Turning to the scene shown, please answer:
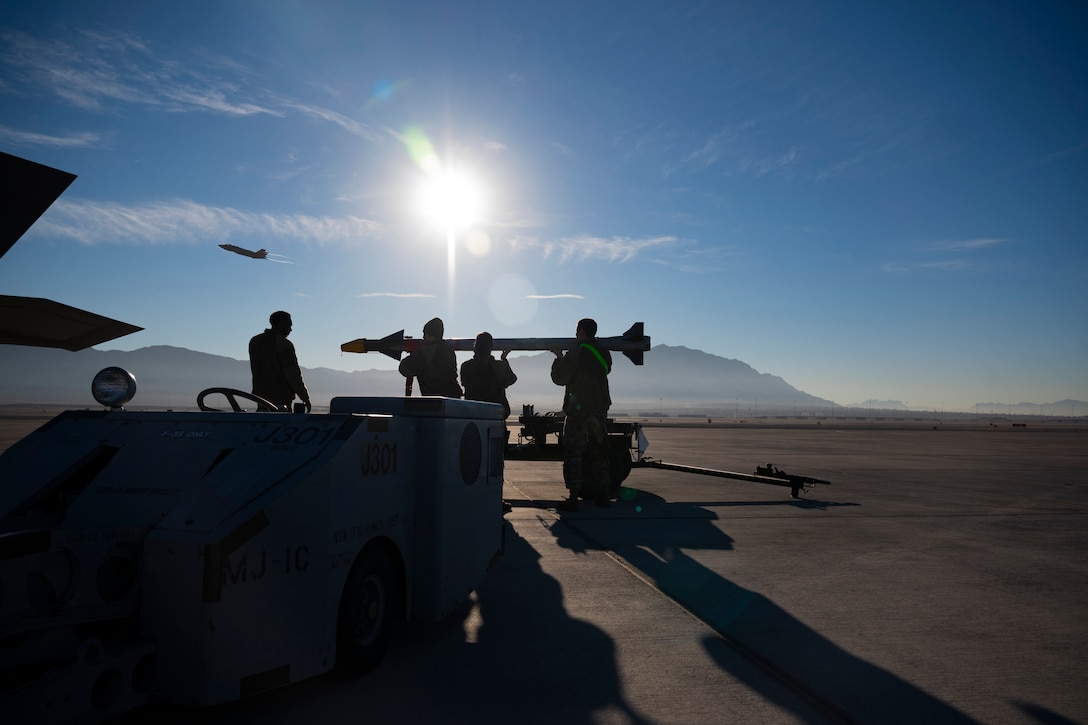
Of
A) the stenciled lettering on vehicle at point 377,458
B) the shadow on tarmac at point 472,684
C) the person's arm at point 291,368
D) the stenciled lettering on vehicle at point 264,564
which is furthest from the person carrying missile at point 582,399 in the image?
the stenciled lettering on vehicle at point 264,564

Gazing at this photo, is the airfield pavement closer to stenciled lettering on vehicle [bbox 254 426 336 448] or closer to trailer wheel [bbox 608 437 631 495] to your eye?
stenciled lettering on vehicle [bbox 254 426 336 448]

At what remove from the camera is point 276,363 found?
6223mm

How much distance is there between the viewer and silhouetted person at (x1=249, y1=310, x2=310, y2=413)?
6.17 metres

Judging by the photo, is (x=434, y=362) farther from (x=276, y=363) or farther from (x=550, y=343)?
(x=550, y=343)

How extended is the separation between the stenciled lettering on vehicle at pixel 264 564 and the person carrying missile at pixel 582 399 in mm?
6099

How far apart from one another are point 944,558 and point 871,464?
13313 millimetres

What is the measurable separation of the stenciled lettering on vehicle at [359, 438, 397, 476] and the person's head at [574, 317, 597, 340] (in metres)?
5.43

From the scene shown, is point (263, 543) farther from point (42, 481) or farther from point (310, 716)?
point (42, 481)

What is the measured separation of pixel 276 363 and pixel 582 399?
4.08 meters

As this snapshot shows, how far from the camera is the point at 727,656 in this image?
3854 mm

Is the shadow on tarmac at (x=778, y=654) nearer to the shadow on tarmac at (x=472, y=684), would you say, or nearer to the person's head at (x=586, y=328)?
the shadow on tarmac at (x=472, y=684)

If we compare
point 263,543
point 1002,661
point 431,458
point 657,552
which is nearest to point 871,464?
point 657,552

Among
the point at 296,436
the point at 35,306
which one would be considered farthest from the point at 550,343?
the point at 296,436

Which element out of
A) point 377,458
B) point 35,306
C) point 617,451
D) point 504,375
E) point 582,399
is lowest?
point 617,451
